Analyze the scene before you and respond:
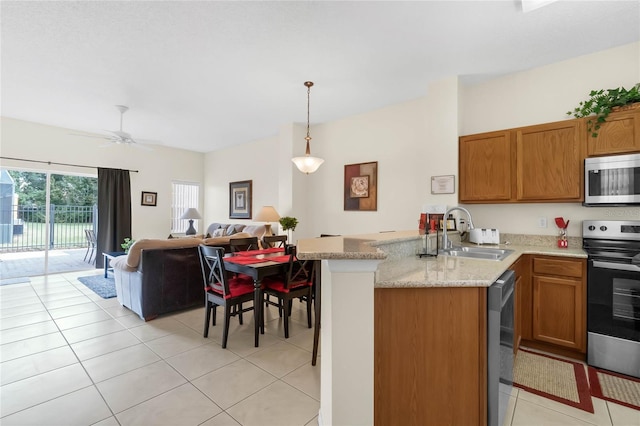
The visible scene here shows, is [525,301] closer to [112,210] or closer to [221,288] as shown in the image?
[221,288]

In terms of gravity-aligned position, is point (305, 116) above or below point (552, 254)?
above

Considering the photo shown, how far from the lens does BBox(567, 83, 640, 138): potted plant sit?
2387mm

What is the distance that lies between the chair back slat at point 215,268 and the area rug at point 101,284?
2.32 metres

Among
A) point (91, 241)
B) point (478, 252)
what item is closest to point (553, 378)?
point (478, 252)

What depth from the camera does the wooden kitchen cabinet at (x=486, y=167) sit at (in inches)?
117

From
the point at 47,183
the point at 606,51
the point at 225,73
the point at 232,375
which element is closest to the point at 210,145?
the point at 47,183

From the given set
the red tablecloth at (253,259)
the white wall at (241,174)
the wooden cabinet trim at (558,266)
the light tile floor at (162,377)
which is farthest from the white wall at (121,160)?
the wooden cabinet trim at (558,266)

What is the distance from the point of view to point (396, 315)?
143 centimetres

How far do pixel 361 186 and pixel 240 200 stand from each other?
320 centimetres

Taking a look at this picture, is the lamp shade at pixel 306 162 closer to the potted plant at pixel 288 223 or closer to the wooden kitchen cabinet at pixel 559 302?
the potted plant at pixel 288 223

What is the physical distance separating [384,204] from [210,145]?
15.0 ft

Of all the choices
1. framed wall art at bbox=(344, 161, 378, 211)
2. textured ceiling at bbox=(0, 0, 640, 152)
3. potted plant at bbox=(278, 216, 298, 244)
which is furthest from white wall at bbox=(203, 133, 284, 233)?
textured ceiling at bbox=(0, 0, 640, 152)

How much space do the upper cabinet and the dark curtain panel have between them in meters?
6.35

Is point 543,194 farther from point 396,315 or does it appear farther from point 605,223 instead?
point 396,315
